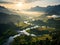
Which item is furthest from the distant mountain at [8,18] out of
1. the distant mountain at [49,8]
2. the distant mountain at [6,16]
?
the distant mountain at [49,8]

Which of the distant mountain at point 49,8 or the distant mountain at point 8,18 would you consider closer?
the distant mountain at point 8,18

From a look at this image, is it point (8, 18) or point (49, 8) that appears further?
point (49, 8)

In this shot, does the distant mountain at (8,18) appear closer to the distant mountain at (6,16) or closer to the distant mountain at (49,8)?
the distant mountain at (6,16)

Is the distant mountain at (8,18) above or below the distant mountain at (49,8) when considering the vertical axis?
below

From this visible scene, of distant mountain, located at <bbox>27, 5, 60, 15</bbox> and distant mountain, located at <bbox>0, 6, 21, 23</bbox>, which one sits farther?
distant mountain, located at <bbox>27, 5, 60, 15</bbox>

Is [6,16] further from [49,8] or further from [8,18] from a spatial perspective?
[49,8]

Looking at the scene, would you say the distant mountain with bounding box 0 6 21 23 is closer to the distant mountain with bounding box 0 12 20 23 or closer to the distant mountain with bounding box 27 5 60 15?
the distant mountain with bounding box 0 12 20 23

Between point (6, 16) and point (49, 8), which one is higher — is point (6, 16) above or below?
below

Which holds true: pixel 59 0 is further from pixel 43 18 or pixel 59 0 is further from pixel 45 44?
pixel 45 44

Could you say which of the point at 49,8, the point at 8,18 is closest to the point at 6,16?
the point at 8,18

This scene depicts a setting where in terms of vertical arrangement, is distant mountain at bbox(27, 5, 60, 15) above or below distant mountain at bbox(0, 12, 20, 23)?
above

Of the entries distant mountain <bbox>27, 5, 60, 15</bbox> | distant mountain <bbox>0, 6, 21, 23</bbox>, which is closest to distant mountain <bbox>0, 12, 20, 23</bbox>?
distant mountain <bbox>0, 6, 21, 23</bbox>
